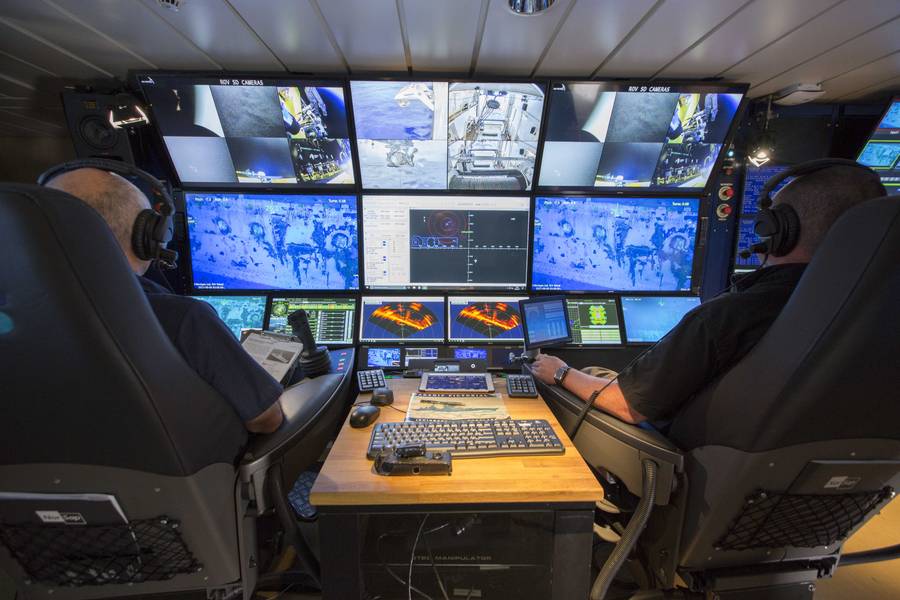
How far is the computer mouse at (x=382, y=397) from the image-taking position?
4.77 feet

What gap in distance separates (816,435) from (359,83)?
2.04 m

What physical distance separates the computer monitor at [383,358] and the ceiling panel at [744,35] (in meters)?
1.94

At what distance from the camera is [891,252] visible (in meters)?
0.71

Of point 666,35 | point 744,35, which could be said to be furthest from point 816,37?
point 666,35

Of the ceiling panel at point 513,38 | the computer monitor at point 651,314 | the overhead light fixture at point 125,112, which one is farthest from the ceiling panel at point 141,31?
the computer monitor at point 651,314

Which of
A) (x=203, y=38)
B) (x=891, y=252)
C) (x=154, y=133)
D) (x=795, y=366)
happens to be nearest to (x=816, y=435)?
(x=795, y=366)

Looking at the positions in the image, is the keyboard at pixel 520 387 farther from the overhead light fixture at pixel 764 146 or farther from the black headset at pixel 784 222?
the overhead light fixture at pixel 764 146

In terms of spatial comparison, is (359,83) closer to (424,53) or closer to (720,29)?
(424,53)

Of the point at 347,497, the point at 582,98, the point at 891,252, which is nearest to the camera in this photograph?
the point at 891,252

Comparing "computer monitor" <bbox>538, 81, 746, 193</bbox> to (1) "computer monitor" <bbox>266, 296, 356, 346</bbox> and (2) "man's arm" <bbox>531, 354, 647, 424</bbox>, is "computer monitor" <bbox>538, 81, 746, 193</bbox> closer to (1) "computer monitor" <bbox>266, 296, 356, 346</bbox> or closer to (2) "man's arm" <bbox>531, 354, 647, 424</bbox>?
(2) "man's arm" <bbox>531, 354, 647, 424</bbox>

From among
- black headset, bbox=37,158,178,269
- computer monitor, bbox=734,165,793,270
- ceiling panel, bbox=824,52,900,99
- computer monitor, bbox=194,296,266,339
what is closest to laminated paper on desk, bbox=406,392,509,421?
black headset, bbox=37,158,178,269

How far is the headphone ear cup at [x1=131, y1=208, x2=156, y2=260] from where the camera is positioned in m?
1.05

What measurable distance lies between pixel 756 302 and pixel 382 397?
125 centimetres

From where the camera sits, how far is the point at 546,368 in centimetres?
157
